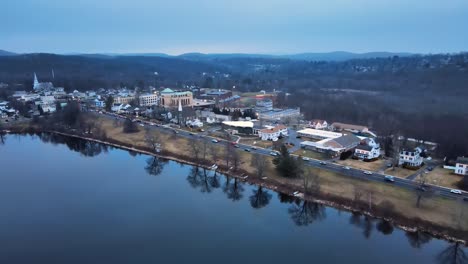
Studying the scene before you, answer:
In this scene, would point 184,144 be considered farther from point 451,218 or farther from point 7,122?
point 7,122

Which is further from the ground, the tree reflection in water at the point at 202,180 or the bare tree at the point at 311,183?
the bare tree at the point at 311,183

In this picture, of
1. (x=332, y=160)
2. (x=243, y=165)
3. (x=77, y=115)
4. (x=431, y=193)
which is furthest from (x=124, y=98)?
(x=431, y=193)

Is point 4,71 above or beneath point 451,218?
above

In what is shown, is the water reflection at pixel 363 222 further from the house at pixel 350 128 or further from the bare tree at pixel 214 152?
the house at pixel 350 128

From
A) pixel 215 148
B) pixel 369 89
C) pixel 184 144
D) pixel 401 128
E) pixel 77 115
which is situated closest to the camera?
pixel 215 148

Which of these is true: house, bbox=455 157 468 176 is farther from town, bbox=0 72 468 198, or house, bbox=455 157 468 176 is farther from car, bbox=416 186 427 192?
car, bbox=416 186 427 192

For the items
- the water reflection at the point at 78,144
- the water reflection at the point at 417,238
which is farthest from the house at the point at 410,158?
the water reflection at the point at 78,144

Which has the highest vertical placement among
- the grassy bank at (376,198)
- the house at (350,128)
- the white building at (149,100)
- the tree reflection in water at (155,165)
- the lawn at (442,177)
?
the white building at (149,100)
